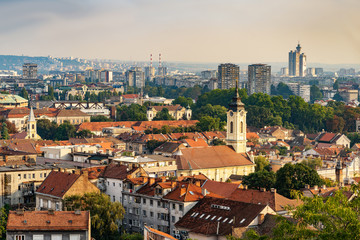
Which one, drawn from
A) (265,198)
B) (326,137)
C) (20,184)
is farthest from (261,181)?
(326,137)

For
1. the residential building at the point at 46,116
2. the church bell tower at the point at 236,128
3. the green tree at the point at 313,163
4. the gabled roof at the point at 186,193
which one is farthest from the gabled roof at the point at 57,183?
the residential building at the point at 46,116

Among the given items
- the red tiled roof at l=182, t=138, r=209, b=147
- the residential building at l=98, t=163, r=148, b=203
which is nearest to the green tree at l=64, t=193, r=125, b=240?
the residential building at l=98, t=163, r=148, b=203

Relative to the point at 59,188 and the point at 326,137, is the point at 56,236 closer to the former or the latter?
the point at 59,188

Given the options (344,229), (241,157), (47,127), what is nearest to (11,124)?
(47,127)

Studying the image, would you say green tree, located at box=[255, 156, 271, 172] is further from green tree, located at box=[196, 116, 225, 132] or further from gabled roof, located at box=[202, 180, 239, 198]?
green tree, located at box=[196, 116, 225, 132]

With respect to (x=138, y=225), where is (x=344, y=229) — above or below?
above

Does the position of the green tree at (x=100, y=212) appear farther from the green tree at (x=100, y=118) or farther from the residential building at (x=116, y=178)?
the green tree at (x=100, y=118)

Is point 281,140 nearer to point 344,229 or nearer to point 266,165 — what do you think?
point 266,165
